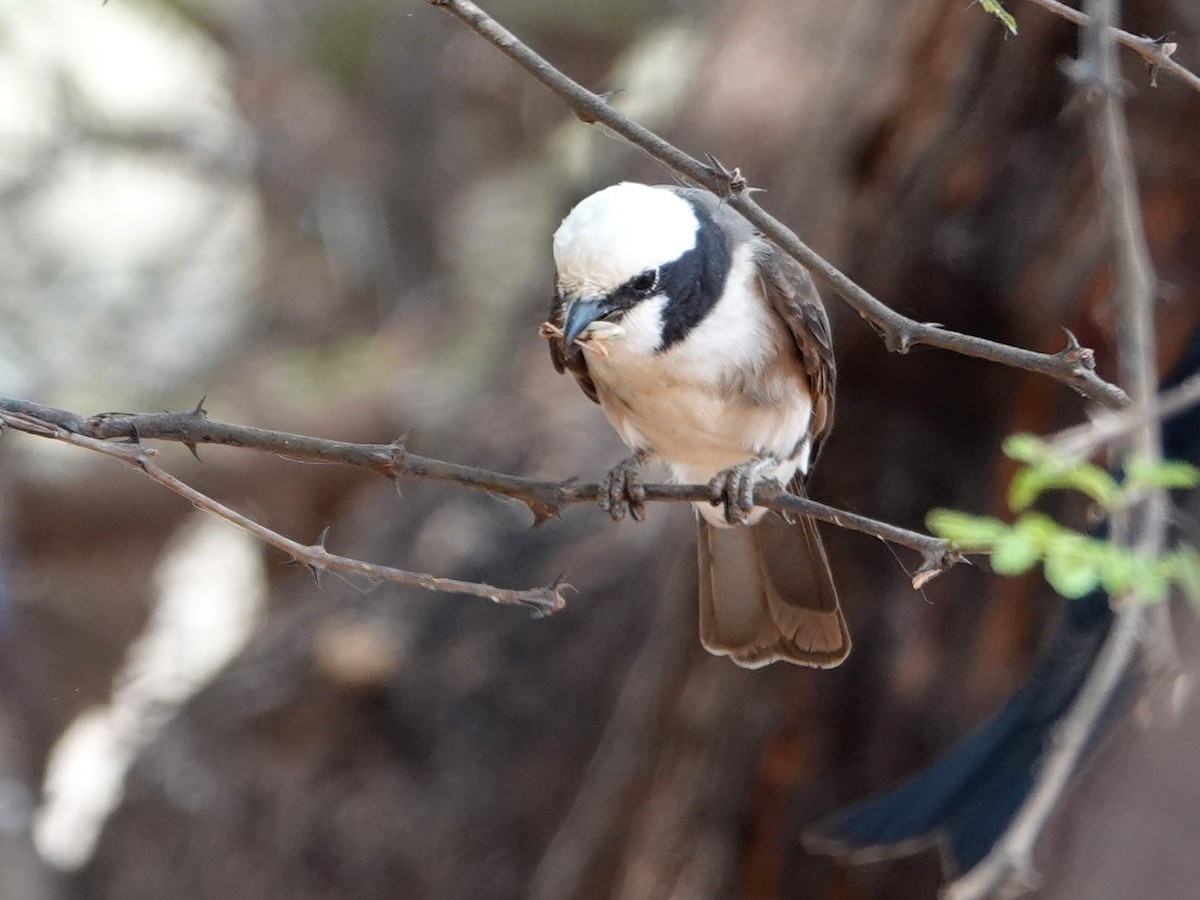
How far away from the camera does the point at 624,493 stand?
2834 millimetres

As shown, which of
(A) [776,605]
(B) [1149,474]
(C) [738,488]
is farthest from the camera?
(A) [776,605]

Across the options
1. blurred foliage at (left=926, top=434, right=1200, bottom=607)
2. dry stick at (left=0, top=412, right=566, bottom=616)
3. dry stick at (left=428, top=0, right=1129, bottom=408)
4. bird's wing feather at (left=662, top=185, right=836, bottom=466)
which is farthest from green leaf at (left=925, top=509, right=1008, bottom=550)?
bird's wing feather at (left=662, top=185, right=836, bottom=466)

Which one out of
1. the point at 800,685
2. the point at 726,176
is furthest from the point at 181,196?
the point at 726,176

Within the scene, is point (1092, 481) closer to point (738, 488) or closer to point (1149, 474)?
point (1149, 474)

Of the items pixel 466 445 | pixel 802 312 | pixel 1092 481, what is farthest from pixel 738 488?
pixel 466 445

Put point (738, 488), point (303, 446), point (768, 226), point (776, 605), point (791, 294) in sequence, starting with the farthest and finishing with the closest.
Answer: point (776, 605)
point (791, 294)
point (738, 488)
point (303, 446)
point (768, 226)

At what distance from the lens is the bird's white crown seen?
257 centimetres

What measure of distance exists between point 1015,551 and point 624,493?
1.49 m

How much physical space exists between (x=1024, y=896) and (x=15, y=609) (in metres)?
3.36

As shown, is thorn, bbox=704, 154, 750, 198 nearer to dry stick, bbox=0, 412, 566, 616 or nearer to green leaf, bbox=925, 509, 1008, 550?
green leaf, bbox=925, 509, 1008, 550

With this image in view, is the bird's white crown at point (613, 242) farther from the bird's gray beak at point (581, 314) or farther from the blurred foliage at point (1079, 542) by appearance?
the blurred foliage at point (1079, 542)

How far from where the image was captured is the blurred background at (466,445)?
3711mm

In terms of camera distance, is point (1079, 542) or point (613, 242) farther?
point (613, 242)

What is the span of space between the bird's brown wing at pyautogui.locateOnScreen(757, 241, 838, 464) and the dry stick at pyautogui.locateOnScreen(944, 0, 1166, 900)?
1.27 meters
